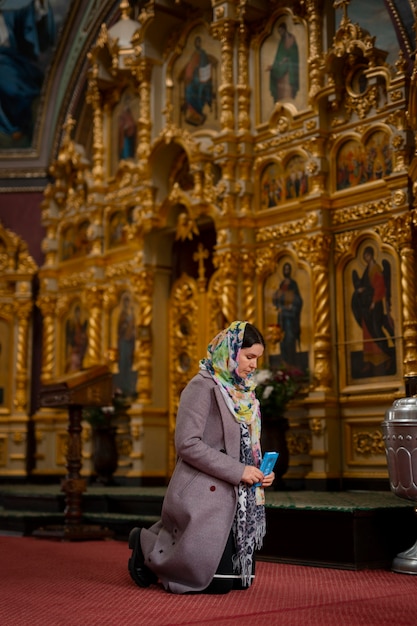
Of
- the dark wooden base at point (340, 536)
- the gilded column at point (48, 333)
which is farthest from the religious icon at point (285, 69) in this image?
the dark wooden base at point (340, 536)

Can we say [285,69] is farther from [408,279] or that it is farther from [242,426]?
[242,426]

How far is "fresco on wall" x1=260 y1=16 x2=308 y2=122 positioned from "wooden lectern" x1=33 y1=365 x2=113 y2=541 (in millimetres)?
4124

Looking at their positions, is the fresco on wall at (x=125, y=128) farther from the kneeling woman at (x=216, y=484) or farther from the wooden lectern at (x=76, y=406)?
the kneeling woman at (x=216, y=484)

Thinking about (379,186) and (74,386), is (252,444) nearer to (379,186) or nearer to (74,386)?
(74,386)

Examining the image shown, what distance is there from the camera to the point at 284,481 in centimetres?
936

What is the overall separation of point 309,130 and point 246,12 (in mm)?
1832

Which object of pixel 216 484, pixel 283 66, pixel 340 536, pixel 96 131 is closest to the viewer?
pixel 216 484

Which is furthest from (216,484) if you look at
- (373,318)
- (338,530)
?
(373,318)

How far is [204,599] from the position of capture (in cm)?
453

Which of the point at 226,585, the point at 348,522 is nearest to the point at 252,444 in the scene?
the point at 226,585

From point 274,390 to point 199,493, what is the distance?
4266 millimetres

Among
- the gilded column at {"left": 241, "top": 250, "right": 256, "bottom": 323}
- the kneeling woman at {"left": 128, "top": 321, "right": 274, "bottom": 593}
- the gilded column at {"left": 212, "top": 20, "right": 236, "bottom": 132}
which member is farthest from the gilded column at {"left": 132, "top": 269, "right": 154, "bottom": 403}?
the kneeling woman at {"left": 128, "top": 321, "right": 274, "bottom": 593}

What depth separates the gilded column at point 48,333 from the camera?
13.0 meters

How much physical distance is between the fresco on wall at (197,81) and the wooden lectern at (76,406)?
4.33 meters
